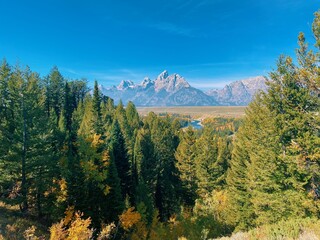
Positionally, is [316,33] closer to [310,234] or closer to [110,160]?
[310,234]

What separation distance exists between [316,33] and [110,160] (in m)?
22.2

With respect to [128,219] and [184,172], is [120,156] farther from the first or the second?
[184,172]

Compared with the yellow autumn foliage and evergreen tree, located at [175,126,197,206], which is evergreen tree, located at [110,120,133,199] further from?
evergreen tree, located at [175,126,197,206]

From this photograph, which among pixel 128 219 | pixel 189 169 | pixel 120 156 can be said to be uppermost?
pixel 120 156

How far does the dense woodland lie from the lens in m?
16.3

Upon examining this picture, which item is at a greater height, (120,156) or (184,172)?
(120,156)

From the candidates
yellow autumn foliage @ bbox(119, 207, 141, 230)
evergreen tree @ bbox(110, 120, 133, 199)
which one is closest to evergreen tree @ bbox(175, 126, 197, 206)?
evergreen tree @ bbox(110, 120, 133, 199)

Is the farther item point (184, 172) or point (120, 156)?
point (184, 172)

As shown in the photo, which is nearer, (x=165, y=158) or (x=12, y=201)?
(x=12, y=201)

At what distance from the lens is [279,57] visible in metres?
17.9

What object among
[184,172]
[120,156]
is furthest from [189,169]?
[120,156]

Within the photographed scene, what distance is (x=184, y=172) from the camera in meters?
37.5

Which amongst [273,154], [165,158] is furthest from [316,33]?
[165,158]

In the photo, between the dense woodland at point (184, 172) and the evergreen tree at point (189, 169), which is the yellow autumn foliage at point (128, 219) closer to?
the dense woodland at point (184, 172)
